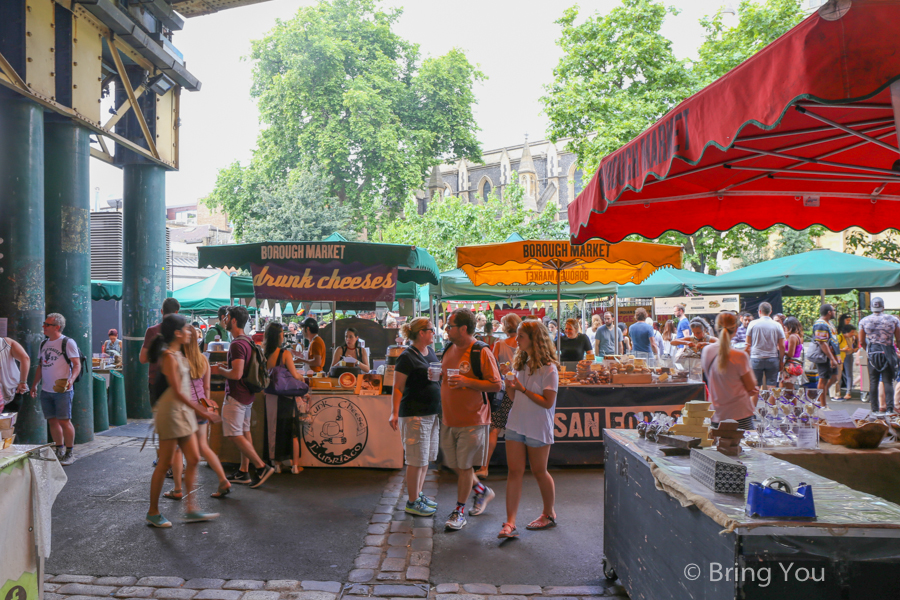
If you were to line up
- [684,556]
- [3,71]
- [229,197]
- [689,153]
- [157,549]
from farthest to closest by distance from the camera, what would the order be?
1. [229,197]
2. [3,71]
3. [157,549]
4. [689,153]
5. [684,556]

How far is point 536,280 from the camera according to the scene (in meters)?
10.9

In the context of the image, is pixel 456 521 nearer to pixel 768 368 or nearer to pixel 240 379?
pixel 240 379

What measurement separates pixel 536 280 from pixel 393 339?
187 inches

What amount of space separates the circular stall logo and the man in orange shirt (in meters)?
2.21

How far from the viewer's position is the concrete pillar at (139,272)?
1080 cm

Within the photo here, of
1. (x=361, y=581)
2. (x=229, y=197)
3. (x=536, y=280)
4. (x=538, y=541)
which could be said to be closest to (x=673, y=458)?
(x=538, y=541)

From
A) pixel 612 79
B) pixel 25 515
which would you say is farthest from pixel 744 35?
pixel 25 515

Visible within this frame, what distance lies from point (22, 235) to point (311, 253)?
3.61m

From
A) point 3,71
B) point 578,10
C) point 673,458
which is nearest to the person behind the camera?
point 673,458

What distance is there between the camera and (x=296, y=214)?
27766 mm

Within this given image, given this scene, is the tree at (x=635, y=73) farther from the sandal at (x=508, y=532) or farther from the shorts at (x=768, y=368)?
the sandal at (x=508, y=532)

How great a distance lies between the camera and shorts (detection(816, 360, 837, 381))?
39.0ft

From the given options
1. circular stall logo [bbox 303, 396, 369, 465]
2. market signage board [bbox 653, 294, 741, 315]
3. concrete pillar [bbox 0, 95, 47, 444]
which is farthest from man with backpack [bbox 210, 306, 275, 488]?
market signage board [bbox 653, 294, 741, 315]

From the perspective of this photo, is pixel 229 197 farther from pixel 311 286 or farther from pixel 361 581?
pixel 361 581
